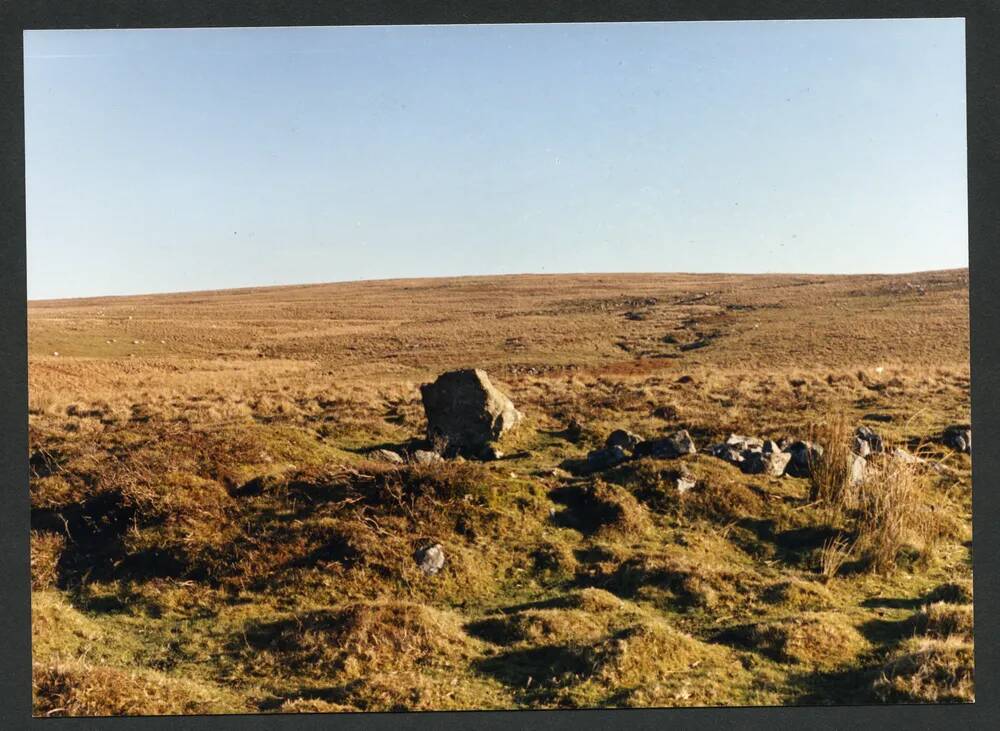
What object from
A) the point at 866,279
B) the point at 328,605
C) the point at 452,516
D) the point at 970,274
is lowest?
the point at 328,605

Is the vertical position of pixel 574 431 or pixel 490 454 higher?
pixel 574 431

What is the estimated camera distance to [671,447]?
46.5 ft

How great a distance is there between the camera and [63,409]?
23922 millimetres

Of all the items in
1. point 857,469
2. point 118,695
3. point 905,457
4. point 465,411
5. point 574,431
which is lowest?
point 118,695

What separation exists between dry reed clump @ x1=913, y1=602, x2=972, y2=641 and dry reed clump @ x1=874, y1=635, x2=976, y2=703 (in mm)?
385

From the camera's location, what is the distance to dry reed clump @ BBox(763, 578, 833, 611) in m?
10.2

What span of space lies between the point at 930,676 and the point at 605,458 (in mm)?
6712

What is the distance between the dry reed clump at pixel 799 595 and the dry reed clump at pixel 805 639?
578 millimetres

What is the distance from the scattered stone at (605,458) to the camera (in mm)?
14422

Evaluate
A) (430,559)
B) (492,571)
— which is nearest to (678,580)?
(492,571)

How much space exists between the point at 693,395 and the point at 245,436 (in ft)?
46.2

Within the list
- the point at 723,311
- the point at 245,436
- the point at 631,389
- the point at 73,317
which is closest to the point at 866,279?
the point at 723,311

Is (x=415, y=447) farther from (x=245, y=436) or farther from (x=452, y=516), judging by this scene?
(x=452, y=516)

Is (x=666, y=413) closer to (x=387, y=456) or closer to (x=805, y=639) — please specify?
(x=387, y=456)
